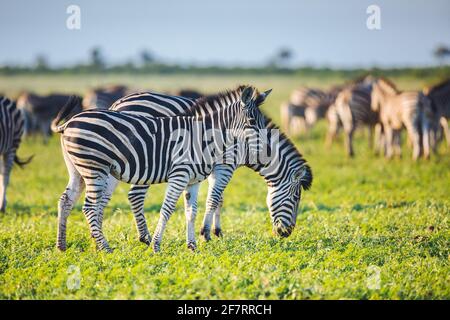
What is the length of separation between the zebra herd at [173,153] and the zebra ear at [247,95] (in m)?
0.01

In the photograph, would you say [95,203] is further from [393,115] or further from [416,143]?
[393,115]

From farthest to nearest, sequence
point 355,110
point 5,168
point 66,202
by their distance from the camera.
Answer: point 355,110 < point 5,168 < point 66,202

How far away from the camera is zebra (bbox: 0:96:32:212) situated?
437 inches

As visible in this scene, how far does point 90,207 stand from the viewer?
7219mm

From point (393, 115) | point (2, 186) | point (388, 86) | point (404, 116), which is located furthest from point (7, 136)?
point (388, 86)

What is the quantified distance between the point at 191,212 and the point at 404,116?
12.1 meters

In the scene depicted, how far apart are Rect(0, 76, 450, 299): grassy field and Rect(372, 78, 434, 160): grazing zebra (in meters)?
4.41

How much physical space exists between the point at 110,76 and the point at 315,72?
27113 mm

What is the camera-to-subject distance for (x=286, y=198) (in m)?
8.16

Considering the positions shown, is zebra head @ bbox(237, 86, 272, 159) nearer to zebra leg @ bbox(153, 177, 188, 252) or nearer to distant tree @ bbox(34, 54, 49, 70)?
zebra leg @ bbox(153, 177, 188, 252)

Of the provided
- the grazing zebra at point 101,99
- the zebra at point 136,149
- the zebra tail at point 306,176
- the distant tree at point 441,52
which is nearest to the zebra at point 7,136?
the zebra at point 136,149

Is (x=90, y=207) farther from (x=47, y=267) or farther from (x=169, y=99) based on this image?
(x=169, y=99)

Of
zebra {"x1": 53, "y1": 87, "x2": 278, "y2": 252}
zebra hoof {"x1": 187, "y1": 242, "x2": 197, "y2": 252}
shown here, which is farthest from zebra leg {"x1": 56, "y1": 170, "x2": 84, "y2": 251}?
zebra hoof {"x1": 187, "y1": 242, "x2": 197, "y2": 252}
